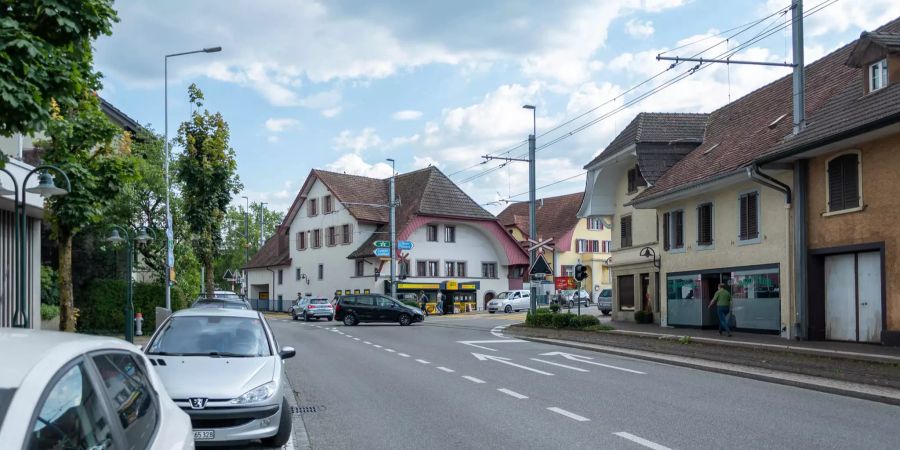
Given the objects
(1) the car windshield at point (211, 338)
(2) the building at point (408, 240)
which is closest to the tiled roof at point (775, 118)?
(1) the car windshield at point (211, 338)

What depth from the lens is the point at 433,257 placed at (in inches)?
2330

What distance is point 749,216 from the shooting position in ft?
83.7

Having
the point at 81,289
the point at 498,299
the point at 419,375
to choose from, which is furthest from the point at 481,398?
the point at 498,299

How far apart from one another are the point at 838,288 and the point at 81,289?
26914 millimetres

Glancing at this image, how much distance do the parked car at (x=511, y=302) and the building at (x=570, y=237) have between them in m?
13.5

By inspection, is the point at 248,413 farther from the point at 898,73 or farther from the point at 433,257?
the point at 433,257

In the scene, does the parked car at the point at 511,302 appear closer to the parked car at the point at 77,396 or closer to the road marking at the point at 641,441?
the road marking at the point at 641,441

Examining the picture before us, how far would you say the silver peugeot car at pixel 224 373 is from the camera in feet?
25.1

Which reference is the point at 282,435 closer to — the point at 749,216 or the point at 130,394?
the point at 130,394

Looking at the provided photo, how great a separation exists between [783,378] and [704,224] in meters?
14.9

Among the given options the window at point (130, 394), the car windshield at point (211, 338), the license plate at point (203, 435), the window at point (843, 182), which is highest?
the window at point (843, 182)

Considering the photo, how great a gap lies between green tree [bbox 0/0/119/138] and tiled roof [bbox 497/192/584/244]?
224ft

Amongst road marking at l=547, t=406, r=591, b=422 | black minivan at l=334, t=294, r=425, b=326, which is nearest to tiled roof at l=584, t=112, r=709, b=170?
black minivan at l=334, t=294, r=425, b=326

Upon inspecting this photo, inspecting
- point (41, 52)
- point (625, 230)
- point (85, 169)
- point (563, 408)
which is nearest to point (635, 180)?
point (625, 230)
